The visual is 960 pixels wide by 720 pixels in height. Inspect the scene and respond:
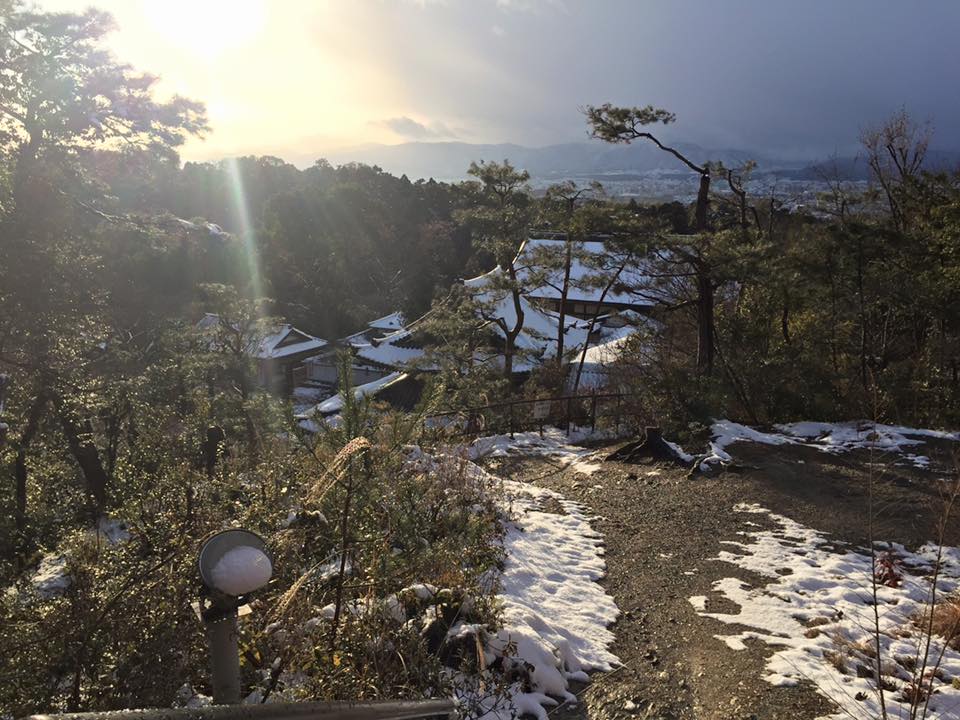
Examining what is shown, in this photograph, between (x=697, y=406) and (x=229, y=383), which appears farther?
(x=229, y=383)

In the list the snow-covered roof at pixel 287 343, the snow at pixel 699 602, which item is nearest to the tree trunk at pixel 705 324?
the snow at pixel 699 602

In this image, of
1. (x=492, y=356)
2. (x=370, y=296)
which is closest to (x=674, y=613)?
(x=492, y=356)

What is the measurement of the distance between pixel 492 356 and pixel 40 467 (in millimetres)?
10031

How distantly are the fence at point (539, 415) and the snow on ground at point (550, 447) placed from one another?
0.70 ft

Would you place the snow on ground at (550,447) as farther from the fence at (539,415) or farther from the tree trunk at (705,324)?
the tree trunk at (705,324)

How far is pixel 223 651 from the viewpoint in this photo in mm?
1751

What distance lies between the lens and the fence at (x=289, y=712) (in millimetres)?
1083

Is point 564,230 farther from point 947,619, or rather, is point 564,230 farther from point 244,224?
point 244,224

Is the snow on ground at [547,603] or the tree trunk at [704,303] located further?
the tree trunk at [704,303]

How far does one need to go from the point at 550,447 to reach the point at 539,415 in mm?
1876

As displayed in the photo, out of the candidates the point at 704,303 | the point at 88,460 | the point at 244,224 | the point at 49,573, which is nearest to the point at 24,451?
the point at 88,460

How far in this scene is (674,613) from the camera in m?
4.21

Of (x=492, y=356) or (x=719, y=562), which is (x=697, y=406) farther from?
(x=492, y=356)

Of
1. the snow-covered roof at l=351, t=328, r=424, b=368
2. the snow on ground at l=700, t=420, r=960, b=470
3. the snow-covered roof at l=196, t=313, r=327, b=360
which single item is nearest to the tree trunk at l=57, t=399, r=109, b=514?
the snow on ground at l=700, t=420, r=960, b=470
